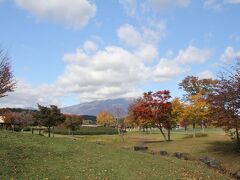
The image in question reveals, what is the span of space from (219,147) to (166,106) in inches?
735

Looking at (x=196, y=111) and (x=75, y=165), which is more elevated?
(x=196, y=111)

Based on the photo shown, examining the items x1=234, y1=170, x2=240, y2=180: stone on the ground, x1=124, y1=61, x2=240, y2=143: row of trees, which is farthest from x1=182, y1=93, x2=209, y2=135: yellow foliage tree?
x1=234, y1=170, x2=240, y2=180: stone on the ground

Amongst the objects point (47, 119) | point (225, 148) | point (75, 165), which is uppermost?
point (47, 119)

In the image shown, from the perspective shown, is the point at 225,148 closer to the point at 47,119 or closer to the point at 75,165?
the point at 75,165

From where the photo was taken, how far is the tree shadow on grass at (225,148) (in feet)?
120

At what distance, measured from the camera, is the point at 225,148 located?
129 feet

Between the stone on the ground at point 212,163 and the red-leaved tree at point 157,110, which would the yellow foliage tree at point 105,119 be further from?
the stone on the ground at point 212,163

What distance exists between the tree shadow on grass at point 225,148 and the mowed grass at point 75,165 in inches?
515

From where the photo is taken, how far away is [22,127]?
97.1 metres

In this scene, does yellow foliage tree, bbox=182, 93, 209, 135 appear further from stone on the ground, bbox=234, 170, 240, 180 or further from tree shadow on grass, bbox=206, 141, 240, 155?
stone on the ground, bbox=234, 170, 240, 180

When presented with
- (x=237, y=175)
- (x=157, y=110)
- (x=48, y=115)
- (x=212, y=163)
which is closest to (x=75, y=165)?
(x=237, y=175)

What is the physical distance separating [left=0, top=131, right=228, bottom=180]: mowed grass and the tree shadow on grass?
13.1 metres

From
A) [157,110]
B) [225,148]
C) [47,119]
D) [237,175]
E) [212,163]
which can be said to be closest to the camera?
[237,175]

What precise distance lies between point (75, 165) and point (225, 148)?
78.3 ft
